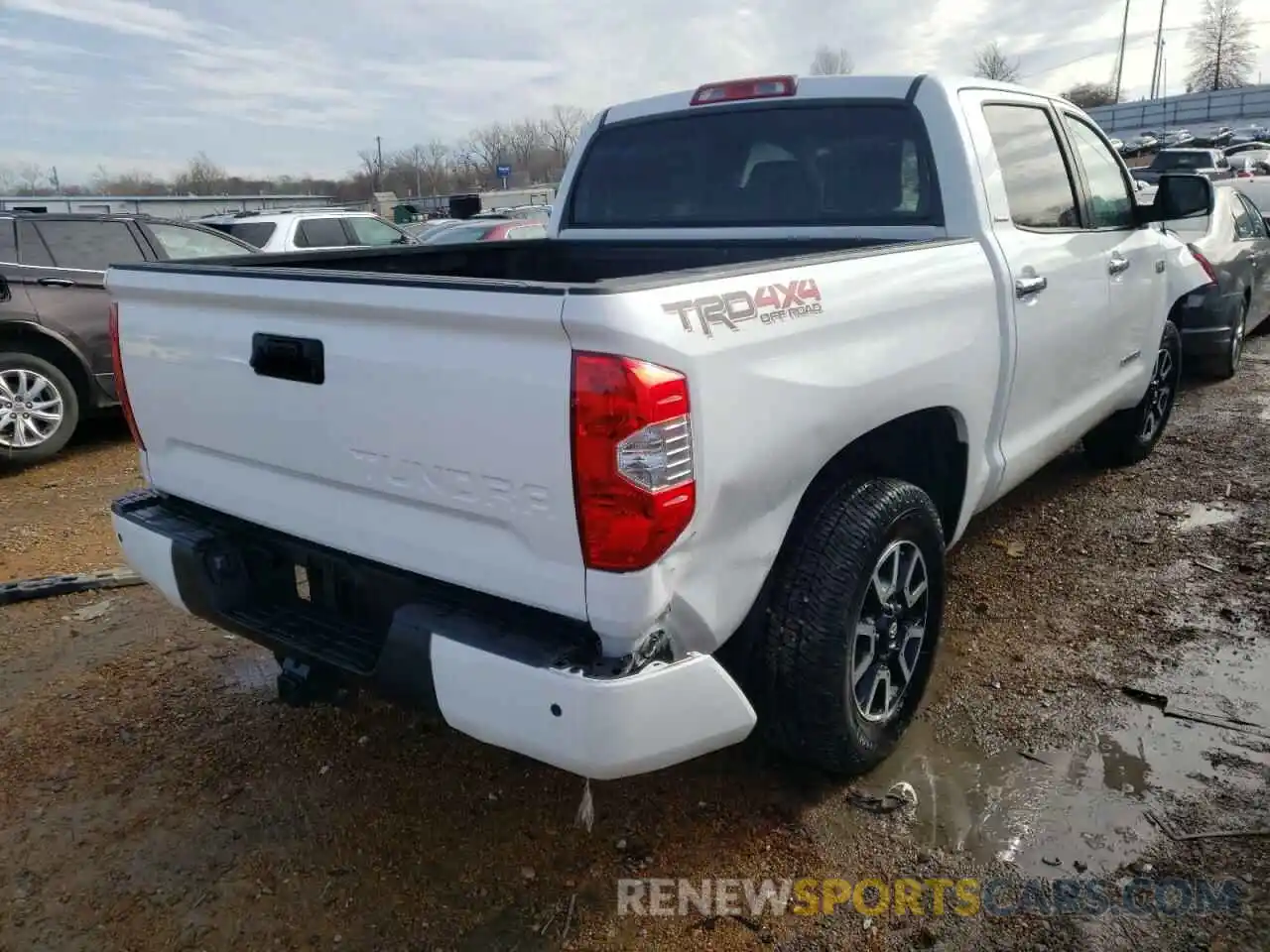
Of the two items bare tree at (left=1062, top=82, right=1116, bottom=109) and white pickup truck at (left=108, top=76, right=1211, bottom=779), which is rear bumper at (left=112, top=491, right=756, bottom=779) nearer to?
white pickup truck at (left=108, top=76, right=1211, bottom=779)

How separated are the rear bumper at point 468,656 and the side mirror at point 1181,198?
3744 mm

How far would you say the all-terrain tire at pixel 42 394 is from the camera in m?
6.32

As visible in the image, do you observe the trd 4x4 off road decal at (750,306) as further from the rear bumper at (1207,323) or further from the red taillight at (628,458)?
the rear bumper at (1207,323)

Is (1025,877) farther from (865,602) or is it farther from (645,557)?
(645,557)

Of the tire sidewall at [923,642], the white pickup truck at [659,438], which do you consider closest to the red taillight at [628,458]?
the white pickup truck at [659,438]

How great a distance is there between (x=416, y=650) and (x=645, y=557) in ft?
1.93

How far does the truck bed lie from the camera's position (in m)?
3.46

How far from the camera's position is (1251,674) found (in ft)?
11.2

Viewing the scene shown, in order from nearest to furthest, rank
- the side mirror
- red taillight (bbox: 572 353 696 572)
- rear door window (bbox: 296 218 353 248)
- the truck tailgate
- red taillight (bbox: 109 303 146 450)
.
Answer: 1. red taillight (bbox: 572 353 696 572)
2. the truck tailgate
3. red taillight (bbox: 109 303 146 450)
4. the side mirror
5. rear door window (bbox: 296 218 353 248)

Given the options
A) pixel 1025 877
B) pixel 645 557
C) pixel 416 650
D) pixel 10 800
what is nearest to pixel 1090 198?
pixel 1025 877

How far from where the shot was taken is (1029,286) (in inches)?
131

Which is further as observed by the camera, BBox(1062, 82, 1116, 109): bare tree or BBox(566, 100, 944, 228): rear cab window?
BBox(1062, 82, 1116, 109): bare tree

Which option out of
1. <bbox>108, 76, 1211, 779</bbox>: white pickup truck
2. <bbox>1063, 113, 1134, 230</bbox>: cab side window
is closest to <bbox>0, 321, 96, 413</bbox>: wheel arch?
<bbox>108, 76, 1211, 779</bbox>: white pickup truck

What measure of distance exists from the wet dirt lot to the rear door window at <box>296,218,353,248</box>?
7.62 metres
